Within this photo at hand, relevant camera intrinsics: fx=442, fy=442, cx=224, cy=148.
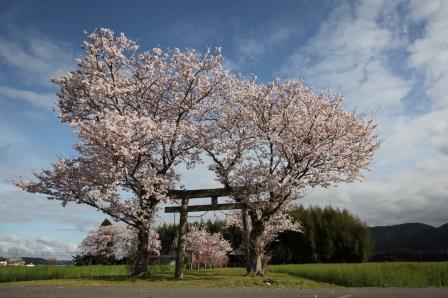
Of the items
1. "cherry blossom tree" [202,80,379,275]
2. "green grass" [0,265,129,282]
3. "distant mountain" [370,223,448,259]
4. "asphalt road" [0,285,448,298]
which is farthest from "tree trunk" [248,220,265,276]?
"distant mountain" [370,223,448,259]

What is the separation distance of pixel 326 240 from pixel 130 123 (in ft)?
113

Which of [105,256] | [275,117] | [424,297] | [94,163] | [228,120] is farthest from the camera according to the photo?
[105,256]

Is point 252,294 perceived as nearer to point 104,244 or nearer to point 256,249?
point 256,249

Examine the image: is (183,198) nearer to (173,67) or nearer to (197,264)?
(173,67)

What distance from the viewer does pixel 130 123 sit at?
17812 millimetres

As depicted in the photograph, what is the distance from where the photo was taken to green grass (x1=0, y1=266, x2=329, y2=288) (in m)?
15.4

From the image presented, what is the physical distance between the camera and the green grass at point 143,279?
50.4 feet

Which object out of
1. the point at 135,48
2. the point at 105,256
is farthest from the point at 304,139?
the point at 105,256

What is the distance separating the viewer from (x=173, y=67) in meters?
20.4

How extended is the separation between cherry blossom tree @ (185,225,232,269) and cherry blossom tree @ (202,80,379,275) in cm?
1802

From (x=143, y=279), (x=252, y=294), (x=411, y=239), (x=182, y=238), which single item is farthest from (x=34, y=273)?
(x=411, y=239)

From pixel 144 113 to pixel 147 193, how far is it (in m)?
3.85

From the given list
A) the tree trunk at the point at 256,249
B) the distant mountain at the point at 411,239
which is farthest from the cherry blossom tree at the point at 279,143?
the distant mountain at the point at 411,239

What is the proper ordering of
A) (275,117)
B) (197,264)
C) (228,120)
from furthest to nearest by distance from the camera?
(197,264)
(228,120)
(275,117)
